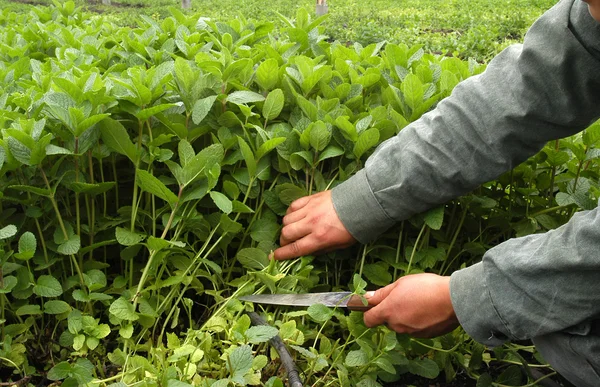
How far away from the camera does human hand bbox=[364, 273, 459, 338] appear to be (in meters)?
1.20

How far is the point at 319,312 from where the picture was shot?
1.20 metres

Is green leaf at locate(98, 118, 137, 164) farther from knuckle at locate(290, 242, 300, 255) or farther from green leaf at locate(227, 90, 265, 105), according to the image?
knuckle at locate(290, 242, 300, 255)

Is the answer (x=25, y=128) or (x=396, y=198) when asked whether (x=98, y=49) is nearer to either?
(x=25, y=128)

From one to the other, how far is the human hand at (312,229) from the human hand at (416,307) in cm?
18

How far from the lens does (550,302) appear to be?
1104 mm

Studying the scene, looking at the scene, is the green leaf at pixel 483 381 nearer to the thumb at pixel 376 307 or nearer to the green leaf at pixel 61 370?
the thumb at pixel 376 307

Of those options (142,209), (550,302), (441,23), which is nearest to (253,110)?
(142,209)

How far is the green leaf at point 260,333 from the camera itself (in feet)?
3.64

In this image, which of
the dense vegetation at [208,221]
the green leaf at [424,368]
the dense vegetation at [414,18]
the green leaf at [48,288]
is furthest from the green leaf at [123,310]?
the dense vegetation at [414,18]

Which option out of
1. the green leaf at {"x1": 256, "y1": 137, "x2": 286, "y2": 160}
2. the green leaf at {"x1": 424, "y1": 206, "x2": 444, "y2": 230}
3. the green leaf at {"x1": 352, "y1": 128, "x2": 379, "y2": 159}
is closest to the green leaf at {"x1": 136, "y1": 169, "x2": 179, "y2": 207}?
the green leaf at {"x1": 256, "y1": 137, "x2": 286, "y2": 160}

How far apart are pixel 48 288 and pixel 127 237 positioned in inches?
7.0

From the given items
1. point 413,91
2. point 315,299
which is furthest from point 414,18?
point 315,299

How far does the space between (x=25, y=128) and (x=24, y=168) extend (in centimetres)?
13

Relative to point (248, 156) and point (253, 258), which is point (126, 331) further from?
point (248, 156)
